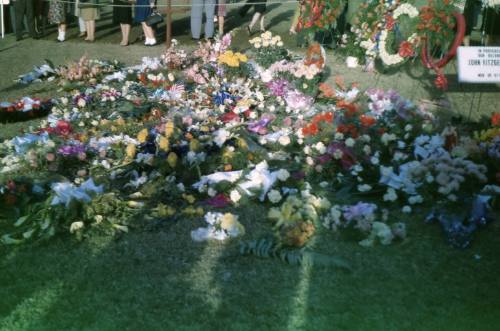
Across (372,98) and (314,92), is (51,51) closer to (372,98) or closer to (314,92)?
(314,92)

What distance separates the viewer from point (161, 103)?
7027 millimetres

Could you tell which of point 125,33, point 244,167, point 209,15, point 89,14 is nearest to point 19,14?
point 89,14

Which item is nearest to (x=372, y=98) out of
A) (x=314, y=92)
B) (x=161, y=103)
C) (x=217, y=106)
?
(x=314, y=92)

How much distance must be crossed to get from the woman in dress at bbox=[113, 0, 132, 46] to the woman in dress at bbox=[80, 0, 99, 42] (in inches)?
18.9

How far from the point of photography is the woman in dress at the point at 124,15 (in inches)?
451

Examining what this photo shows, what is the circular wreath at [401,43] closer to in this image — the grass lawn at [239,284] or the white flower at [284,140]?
the white flower at [284,140]

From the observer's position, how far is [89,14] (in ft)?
39.8

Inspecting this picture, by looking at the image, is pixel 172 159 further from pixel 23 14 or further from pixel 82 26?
pixel 23 14

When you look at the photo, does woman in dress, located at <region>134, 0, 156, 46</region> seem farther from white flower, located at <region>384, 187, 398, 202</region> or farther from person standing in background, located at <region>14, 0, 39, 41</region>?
white flower, located at <region>384, 187, 398, 202</region>

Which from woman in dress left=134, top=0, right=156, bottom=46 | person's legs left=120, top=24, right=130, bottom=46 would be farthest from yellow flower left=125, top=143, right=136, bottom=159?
person's legs left=120, top=24, right=130, bottom=46

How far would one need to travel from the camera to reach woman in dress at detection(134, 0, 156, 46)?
11.2 metres

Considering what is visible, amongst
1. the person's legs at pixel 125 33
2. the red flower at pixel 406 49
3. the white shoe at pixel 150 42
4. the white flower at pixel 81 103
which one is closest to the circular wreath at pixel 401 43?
the red flower at pixel 406 49

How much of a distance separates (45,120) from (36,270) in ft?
11.3

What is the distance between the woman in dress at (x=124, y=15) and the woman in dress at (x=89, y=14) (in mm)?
479
